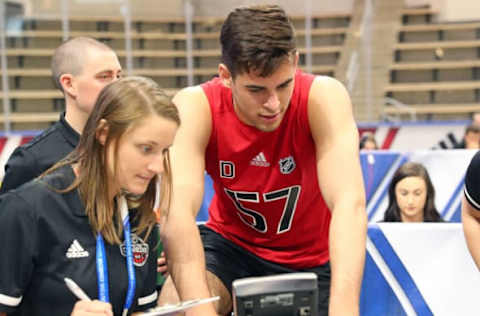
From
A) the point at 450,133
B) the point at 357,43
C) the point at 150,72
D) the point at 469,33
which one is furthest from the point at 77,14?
the point at 469,33

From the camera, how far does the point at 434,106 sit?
13.3 m

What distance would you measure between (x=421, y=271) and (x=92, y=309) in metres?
1.62

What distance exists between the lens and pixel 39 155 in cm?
276

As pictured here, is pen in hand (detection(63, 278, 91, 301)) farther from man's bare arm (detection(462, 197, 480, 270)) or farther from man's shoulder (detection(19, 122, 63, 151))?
man's bare arm (detection(462, 197, 480, 270))

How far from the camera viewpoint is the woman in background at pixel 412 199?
16.1ft

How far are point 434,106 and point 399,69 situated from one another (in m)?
1.07

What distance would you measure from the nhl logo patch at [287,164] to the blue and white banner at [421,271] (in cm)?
62

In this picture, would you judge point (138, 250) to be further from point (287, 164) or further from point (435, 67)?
point (435, 67)

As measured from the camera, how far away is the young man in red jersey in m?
2.14

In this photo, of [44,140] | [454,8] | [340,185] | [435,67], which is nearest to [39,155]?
[44,140]

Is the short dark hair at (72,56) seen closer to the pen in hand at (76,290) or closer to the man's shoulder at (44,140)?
the man's shoulder at (44,140)

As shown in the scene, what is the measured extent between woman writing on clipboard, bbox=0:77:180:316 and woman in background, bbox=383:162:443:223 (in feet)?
10.8

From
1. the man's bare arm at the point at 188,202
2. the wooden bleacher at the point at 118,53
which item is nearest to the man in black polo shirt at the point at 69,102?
the man's bare arm at the point at 188,202

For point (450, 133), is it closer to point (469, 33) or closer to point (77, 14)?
point (469, 33)
